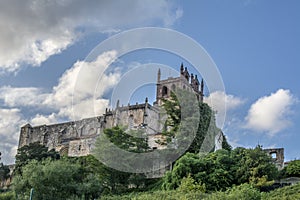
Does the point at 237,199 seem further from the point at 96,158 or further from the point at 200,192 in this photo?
the point at 96,158

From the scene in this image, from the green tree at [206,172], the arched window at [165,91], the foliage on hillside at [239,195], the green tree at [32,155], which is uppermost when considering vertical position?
the arched window at [165,91]

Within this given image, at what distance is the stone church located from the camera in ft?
171

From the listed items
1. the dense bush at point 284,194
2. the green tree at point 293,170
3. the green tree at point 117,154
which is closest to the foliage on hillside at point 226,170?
the dense bush at point 284,194

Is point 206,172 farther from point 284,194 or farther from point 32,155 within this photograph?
point 32,155

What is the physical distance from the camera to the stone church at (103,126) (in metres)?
52.2

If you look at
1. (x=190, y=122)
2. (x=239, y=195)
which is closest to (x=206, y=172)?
(x=239, y=195)

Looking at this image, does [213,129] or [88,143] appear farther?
[88,143]

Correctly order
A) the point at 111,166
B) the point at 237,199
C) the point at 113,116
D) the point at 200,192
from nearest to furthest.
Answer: the point at 237,199 < the point at 200,192 < the point at 111,166 < the point at 113,116

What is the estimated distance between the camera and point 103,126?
2267 inches

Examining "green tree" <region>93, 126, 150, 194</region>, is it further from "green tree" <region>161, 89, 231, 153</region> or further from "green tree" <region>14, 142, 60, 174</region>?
"green tree" <region>14, 142, 60, 174</region>

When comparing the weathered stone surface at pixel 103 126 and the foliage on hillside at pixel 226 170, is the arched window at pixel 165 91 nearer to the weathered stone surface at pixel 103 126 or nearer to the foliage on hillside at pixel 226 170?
the weathered stone surface at pixel 103 126

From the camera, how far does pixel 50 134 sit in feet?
220

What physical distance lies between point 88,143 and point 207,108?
18.9m

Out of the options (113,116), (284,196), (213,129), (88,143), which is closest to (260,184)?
(284,196)
